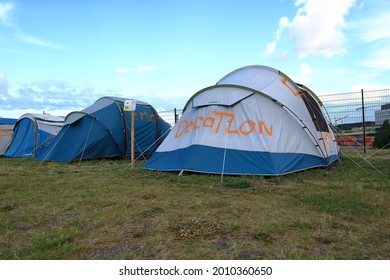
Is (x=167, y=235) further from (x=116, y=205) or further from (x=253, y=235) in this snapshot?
(x=116, y=205)

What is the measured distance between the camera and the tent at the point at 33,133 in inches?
571

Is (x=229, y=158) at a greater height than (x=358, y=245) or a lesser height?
greater

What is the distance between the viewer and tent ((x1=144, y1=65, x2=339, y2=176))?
6918mm

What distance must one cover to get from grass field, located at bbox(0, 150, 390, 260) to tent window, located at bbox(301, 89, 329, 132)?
1.89m

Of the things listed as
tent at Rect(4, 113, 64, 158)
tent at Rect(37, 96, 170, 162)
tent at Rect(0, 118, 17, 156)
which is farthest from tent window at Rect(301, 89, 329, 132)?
tent at Rect(0, 118, 17, 156)

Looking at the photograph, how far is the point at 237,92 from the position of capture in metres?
7.68

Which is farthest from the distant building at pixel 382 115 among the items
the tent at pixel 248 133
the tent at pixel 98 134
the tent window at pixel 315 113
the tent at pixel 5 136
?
the tent at pixel 5 136

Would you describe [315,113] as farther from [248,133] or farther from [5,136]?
[5,136]

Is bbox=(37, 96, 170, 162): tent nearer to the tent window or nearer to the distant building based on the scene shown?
the tent window

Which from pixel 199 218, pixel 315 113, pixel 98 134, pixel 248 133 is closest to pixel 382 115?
pixel 315 113

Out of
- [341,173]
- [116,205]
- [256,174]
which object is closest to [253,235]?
[116,205]

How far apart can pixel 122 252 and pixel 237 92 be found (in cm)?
526

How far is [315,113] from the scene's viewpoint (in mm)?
8680

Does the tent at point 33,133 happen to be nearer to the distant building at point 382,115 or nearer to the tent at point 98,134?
the tent at point 98,134
